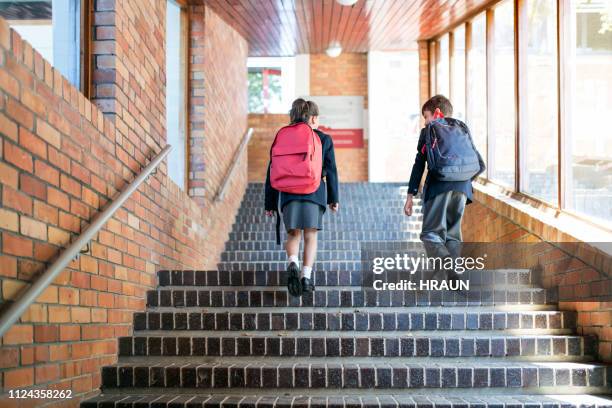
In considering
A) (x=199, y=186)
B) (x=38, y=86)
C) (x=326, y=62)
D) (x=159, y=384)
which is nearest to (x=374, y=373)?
(x=159, y=384)

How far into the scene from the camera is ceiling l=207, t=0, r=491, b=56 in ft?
28.1

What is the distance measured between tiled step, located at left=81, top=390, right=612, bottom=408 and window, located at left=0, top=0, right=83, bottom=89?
1865 millimetres

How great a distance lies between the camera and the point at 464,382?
4258 millimetres

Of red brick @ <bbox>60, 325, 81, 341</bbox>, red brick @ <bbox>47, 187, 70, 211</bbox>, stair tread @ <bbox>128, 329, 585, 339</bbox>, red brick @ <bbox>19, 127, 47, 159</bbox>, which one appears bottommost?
stair tread @ <bbox>128, 329, 585, 339</bbox>

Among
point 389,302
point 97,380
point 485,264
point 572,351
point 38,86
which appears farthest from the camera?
point 485,264

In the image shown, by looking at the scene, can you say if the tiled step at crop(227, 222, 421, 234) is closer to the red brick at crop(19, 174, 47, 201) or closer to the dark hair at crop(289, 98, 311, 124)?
the dark hair at crop(289, 98, 311, 124)

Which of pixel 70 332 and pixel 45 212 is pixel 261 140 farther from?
pixel 45 212

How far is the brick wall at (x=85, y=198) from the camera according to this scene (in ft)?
10.5

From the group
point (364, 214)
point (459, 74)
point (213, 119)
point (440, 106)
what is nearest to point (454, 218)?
point (440, 106)

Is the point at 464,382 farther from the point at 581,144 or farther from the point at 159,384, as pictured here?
the point at 581,144

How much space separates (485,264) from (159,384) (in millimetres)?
3730

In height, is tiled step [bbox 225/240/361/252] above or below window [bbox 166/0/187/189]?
below

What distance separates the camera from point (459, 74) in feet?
30.2

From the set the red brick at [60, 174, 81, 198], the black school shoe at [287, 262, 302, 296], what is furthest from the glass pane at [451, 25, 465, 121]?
the red brick at [60, 174, 81, 198]
